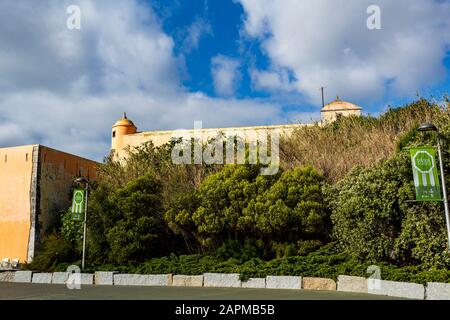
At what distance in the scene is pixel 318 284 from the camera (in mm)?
10359

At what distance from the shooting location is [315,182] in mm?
13188

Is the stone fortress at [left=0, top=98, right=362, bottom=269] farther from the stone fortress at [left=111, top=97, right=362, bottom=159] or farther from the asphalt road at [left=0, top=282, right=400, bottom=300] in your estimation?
the asphalt road at [left=0, top=282, right=400, bottom=300]

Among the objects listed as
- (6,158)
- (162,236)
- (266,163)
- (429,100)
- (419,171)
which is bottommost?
(162,236)

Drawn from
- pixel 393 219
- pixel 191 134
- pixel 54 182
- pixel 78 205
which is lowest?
pixel 393 219

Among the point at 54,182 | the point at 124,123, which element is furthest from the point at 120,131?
the point at 54,182

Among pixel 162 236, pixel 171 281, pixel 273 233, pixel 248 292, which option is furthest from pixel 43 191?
pixel 248 292

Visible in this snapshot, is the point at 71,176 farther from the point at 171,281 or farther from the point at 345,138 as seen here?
the point at 345,138

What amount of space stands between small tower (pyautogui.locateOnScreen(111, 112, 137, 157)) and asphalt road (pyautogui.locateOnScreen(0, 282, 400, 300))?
15.3m

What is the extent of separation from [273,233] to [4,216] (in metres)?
12.0

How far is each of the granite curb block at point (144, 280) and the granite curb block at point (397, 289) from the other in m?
5.24

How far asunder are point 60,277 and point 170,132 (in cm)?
1273

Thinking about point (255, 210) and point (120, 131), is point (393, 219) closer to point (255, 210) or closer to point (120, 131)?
point (255, 210)

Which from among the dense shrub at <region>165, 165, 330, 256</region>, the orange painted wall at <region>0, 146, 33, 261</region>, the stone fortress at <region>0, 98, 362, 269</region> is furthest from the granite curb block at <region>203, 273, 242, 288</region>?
the orange painted wall at <region>0, 146, 33, 261</region>

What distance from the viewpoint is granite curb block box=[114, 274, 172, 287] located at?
39.8 ft
